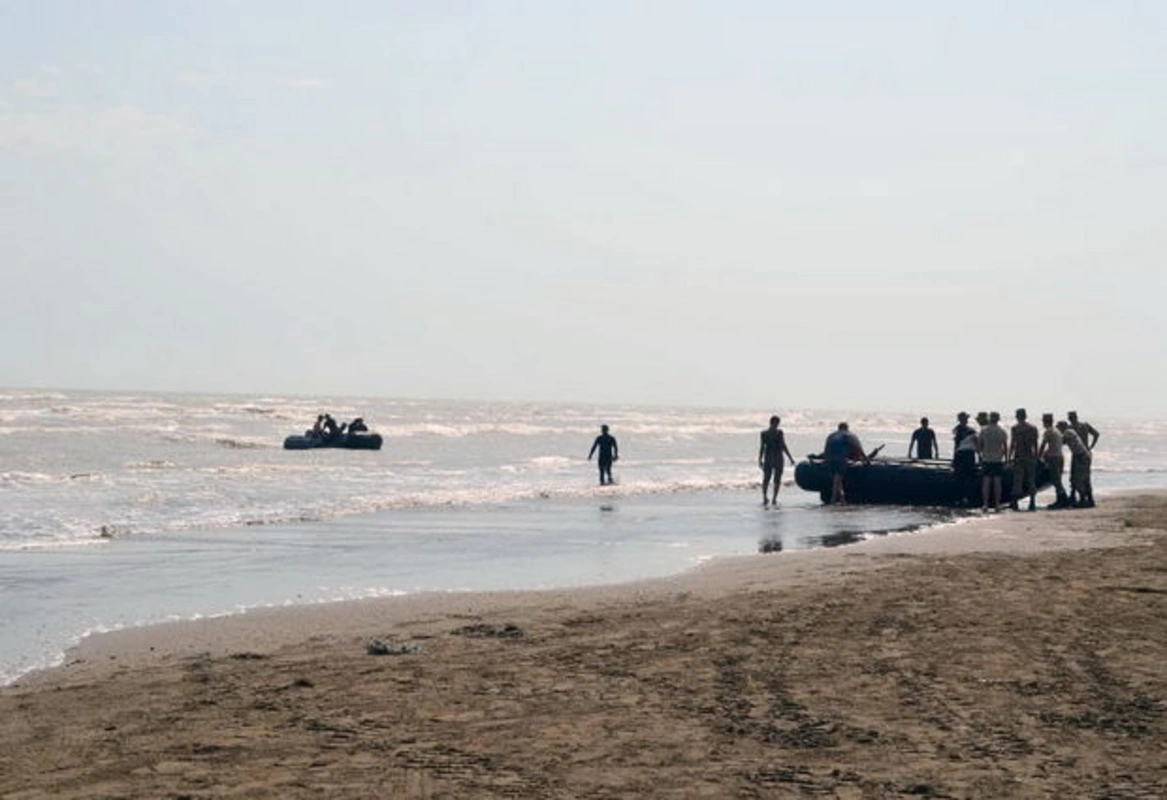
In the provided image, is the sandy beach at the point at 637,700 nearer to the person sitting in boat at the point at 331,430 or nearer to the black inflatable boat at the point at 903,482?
the black inflatable boat at the point at 903,482

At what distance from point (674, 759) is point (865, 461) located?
21.7 meters

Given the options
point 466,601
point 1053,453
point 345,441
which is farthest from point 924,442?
point 345,441

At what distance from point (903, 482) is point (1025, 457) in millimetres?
2450

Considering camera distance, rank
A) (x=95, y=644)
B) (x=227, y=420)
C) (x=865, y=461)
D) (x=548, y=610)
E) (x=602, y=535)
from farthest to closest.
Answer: (x=227, y=420) → (x=865, y=461) → (x=602, y=535) → (x=548, y=610) → (x=95, y=644)

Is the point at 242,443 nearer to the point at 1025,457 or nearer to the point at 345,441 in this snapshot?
the point at 345,441

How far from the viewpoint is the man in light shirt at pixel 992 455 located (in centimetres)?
2381

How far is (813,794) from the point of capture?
19.2ft

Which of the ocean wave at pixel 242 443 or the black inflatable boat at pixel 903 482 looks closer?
the black inflatable boat at pixel 903 482

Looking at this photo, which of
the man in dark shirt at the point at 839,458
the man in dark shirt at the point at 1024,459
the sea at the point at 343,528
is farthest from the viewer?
the man in dark shirt at the point at 839,458

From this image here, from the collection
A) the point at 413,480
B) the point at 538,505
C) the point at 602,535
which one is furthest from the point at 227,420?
the point at 602,535

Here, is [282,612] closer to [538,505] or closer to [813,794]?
[813,794]

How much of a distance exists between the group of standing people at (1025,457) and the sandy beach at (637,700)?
12.1 metres

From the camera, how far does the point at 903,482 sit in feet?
87.6

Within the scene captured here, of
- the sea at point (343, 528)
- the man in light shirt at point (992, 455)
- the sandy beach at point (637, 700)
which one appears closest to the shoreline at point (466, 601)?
the sandy beach at point (637, 700)
